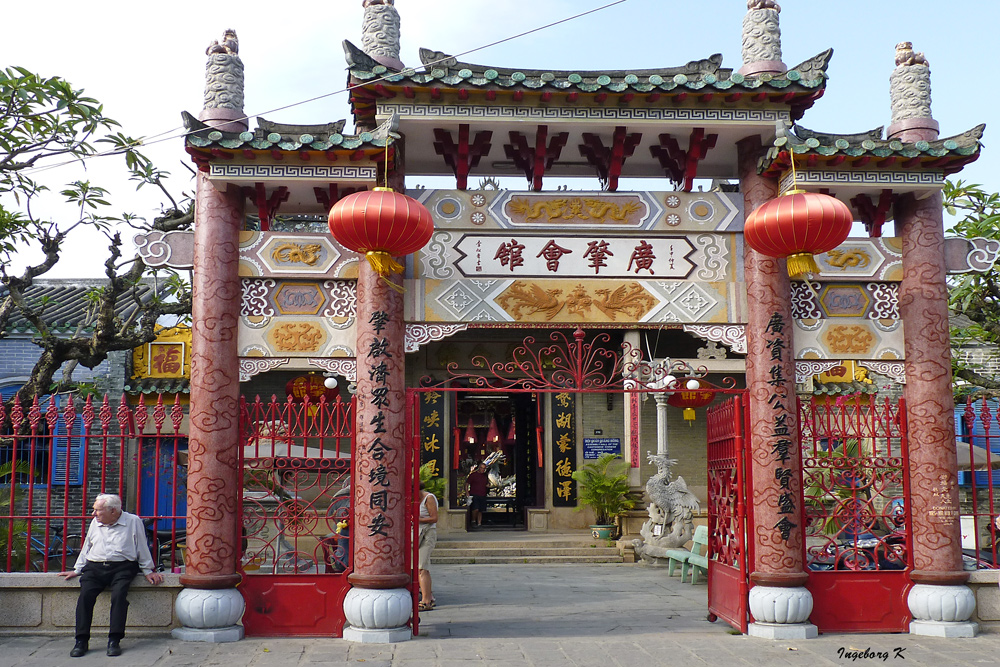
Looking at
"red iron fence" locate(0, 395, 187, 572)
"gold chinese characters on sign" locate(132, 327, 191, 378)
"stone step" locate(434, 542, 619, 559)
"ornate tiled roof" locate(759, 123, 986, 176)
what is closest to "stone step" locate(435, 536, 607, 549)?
"stone step" locate(434, 542, 619, 559)

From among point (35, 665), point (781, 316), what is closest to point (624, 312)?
point (781, 316)

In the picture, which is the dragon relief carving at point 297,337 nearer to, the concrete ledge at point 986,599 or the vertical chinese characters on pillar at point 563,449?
the concrete ledge at point 986,599

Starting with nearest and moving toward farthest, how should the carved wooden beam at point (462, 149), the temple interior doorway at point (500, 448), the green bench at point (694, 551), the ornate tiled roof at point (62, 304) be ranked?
the carved wooden beam at point (462, 149) → the green bench at point (694, 551) → the ornate tiled roof at point (62, 304) → the temple interior doorway at point (500, 448)

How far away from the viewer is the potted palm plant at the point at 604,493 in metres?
14.2

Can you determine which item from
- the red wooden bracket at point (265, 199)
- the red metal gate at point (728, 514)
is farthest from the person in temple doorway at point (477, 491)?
the red wooden bracket at point (265, 199)

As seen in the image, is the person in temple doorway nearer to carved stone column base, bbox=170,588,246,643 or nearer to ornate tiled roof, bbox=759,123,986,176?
carved stone column base, bbox=170,588,246,643

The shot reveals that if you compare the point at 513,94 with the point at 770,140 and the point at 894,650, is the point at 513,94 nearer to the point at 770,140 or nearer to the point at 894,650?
the point at 770,140

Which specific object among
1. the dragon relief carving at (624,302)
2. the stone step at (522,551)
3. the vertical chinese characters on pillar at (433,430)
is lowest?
the stone step at (522,551)

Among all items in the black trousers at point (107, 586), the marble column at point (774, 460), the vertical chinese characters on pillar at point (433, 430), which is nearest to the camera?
the black trousers at point (107, 586)

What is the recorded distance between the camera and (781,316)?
7203 mm

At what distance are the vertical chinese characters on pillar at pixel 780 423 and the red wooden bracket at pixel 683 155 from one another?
1462mm

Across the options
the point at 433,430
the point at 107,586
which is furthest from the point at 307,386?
the point at 107,586

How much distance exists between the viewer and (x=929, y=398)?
23.5ft

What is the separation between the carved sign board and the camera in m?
7.34
